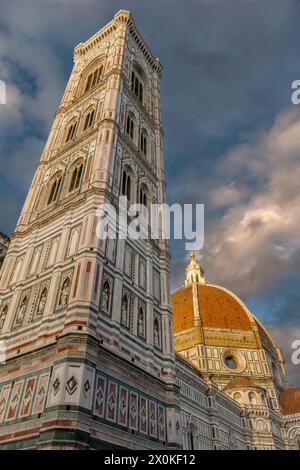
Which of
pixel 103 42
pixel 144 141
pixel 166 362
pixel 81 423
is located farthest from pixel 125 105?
pixel 81 423

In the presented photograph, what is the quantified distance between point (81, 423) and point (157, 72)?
2896 centimetres

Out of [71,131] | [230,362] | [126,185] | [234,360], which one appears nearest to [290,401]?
[234,360]

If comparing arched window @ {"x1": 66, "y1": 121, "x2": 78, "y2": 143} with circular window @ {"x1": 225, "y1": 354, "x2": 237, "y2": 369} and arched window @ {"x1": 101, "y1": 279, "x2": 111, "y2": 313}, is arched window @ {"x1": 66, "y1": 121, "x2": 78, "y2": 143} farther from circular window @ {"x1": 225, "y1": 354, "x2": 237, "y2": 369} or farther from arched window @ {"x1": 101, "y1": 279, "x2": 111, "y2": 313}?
circular window @ {"x1": 225, "y1": 354, "x2": 237, "y2": 369}

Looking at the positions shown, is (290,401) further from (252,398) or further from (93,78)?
(93,78)

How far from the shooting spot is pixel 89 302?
12.0 meters

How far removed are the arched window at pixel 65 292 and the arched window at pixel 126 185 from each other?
20.1 feet

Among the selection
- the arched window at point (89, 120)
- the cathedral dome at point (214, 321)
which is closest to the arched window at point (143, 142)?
the arched window at point (89, 120)

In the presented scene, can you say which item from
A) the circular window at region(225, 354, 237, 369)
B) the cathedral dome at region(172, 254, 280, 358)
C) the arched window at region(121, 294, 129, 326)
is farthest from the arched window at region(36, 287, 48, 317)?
the circular window at region(225, 354, 237, 369)

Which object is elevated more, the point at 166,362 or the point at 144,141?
the point at 144,141

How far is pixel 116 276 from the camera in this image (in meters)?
14.2

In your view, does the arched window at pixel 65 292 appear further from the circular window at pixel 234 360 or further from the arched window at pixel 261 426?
the circular window at pixel 234 360

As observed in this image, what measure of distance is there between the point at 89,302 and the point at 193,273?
67451mm

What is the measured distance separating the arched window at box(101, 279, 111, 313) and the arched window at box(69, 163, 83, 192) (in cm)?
628
